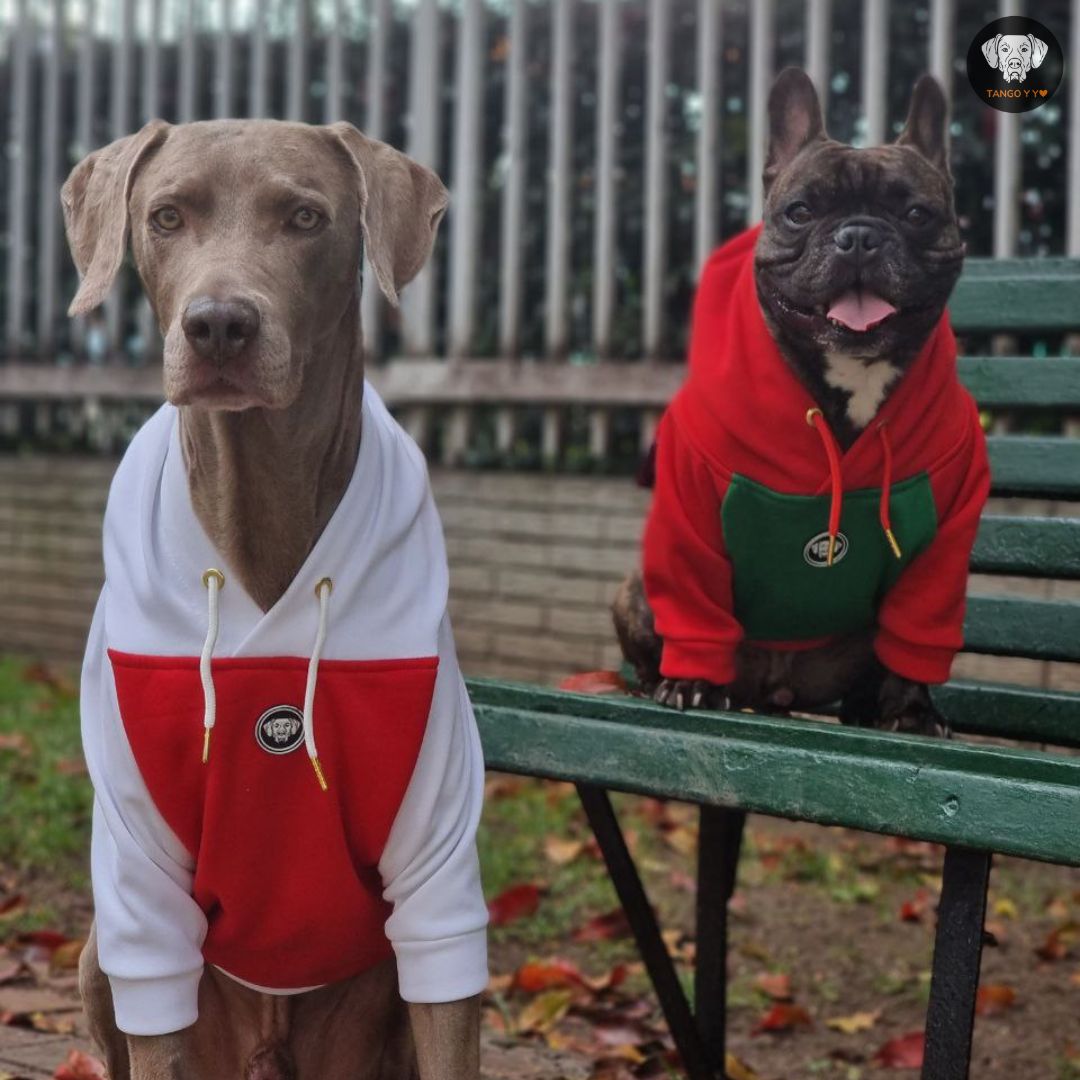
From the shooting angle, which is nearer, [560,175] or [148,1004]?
[148,1004]

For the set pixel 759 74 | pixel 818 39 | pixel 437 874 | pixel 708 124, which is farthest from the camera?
pixel 708 124

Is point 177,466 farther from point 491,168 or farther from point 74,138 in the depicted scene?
point 74,138

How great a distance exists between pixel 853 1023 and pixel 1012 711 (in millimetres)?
970

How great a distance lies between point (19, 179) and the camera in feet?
25.3

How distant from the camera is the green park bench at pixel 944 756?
84.1 inches

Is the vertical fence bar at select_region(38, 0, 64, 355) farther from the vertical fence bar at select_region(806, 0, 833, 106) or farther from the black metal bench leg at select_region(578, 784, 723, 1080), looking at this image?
the black metal bench leg at select_region(578, 784, 723, 1080)

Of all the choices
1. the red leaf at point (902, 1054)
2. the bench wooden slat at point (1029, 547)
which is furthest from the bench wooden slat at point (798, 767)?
the red leaf at point (902, 1054)

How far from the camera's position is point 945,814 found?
214 cm

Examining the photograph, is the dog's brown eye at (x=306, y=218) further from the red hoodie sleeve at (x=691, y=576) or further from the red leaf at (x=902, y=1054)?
the red leaf at (x=902, y=1054)

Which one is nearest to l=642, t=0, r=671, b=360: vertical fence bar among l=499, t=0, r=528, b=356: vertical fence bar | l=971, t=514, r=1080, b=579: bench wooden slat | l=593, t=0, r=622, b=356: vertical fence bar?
l=593, t=0, r=622, b=356: vertical fence bar

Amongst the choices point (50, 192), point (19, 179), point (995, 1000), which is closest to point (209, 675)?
point (995, 1000)

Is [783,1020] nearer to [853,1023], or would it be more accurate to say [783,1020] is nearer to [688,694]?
[853,1023]

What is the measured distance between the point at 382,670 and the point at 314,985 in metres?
0.55

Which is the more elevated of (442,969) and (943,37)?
(943,37)
